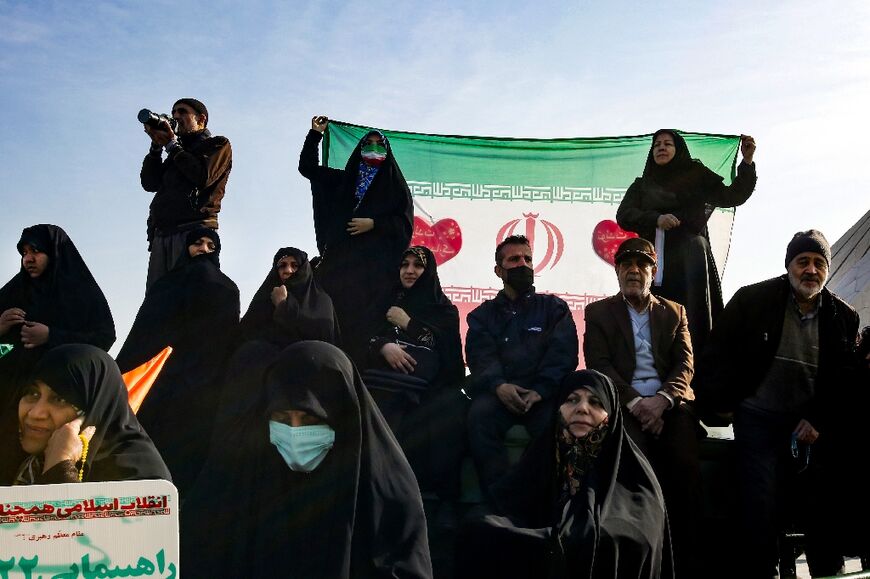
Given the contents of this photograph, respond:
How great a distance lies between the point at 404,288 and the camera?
5242mm

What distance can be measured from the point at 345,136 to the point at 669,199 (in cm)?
243

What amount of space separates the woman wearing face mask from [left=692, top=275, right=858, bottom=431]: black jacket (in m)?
1.94

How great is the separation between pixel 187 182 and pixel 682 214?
114 inches

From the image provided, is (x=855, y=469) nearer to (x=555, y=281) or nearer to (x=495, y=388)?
(x=495, y=388)

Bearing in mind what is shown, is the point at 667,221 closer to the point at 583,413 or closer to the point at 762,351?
the point at 762,351

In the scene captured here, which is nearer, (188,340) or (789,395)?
(789,395)

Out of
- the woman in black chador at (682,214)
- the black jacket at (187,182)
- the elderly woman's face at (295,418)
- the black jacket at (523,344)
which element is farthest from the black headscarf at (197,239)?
the woman in black chador at (682,214)

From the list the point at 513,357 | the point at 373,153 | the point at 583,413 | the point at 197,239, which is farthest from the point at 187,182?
the point at 583,413

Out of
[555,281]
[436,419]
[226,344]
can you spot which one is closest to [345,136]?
[555,281]

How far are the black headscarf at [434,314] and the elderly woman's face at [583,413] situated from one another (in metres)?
1.12

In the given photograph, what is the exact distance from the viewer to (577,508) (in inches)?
152

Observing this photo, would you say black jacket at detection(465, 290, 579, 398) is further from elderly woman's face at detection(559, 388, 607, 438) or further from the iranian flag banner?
the iranian flag banner

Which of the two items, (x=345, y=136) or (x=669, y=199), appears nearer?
(x=669, y=199)

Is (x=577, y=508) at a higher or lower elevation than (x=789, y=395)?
lower
